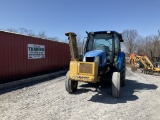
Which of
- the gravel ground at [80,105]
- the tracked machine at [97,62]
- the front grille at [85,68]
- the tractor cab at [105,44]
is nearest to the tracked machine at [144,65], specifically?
the tracked machine at [97,62]

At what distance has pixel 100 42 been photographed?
27.0ft

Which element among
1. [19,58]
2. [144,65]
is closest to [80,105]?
[19,58]

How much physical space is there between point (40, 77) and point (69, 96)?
4.92 m

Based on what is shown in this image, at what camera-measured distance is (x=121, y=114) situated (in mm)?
5172

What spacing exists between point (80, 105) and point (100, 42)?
3.23 metres

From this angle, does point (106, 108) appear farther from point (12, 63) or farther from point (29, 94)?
point (12, 63)

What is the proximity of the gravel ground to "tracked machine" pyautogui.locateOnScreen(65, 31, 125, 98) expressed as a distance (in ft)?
1.80

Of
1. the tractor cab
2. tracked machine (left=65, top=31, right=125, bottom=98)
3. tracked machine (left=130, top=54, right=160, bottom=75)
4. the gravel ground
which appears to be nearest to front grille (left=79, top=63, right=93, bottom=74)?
tracked machine (left=65, top=31, right=125, bottom=98)

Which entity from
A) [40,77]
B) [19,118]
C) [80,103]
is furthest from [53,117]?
[40,77]

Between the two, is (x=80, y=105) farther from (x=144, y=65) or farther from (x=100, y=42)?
(x=144, y=65)

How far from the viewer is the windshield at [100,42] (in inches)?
317

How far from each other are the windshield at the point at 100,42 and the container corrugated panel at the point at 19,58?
13.4 feet

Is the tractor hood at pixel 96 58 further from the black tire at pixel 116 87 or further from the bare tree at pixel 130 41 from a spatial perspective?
the bare tree at pixel 130 41

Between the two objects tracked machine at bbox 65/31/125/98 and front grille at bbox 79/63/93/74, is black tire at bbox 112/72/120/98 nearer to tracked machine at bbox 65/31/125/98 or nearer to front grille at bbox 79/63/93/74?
tracked machine at bbox 65/31/125/98
